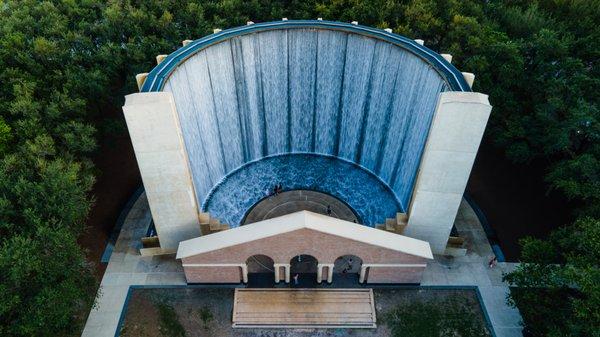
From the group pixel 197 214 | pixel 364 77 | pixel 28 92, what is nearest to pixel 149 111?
pixel 197 214

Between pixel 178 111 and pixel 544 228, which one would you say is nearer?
pixel 178 111

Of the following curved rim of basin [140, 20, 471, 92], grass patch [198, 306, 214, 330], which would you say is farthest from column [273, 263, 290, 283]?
curved rim of basin [140, 20, 471, 92]

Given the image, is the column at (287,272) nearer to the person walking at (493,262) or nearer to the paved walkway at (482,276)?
the paved walkway at (482,276)

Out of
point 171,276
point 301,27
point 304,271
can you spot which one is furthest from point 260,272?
point 301,27

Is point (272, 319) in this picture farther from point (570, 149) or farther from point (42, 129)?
point (570, 149)

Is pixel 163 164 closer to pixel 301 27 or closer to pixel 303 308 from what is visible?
pixel 303 308

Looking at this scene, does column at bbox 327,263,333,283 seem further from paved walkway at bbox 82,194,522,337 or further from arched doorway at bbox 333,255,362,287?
paved walkway at bbox 82,194,522,337
